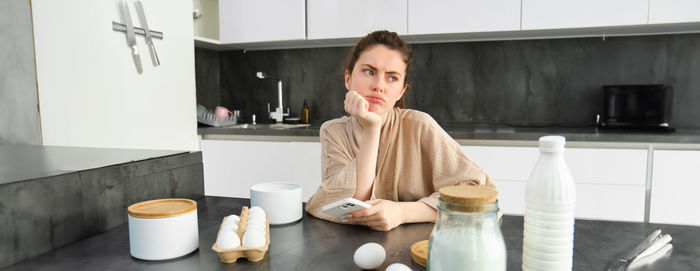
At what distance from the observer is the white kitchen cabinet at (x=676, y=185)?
196 cm

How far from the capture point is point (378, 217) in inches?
33.2

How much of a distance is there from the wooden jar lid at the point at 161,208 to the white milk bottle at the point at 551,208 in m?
0.53

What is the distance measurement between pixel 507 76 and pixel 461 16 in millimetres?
548

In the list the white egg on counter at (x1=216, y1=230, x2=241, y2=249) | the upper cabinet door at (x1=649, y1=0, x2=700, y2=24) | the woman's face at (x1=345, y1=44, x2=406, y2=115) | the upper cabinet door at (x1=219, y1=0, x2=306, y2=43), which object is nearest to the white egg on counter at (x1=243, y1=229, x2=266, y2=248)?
the white egg on counter at (x1=216, y1=230, x2=241, y2=249)

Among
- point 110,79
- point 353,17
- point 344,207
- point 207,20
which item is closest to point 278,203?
point 344,207

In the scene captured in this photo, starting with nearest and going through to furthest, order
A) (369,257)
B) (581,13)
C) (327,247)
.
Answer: (369,257), (327,247), (581,13)

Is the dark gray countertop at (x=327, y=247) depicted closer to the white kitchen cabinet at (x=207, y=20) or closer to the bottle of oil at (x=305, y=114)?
the bottle of oil at (x=305, y=114)

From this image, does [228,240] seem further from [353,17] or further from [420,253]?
[353,17]

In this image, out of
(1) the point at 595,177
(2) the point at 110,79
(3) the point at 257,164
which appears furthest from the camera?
(3) the point at 257,164

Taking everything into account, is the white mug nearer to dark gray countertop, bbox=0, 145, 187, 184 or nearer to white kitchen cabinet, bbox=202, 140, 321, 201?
dark gray countertop, bbox=0, 145, 187, 184

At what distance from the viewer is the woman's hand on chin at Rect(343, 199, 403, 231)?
0.85 metres

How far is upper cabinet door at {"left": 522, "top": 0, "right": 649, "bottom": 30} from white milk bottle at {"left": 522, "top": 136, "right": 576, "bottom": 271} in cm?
197

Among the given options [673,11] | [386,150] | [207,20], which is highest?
[207,20]

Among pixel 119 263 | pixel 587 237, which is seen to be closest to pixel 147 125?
pixel 119 263
